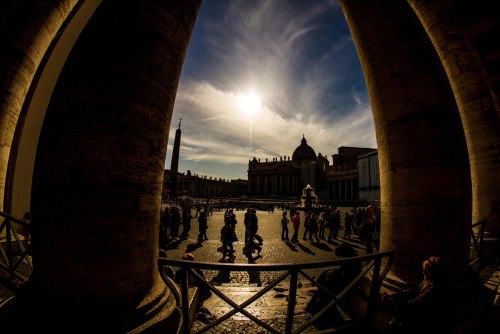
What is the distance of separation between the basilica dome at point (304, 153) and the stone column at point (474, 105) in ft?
244

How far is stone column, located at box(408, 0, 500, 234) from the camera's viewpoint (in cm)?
555

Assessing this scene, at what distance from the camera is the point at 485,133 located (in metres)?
5.68

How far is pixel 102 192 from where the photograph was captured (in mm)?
1670

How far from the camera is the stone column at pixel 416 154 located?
107 inches

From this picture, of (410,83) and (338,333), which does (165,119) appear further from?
(410,83)

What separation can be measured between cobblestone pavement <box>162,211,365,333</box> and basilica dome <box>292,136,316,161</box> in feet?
231

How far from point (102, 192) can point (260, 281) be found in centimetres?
463

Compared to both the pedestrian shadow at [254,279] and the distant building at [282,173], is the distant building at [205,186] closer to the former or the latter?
the distant building at [282,173]

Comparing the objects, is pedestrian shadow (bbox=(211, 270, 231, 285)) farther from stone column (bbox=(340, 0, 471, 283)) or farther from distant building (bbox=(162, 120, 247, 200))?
distant building (bbox=(162, 120, 247, 200))

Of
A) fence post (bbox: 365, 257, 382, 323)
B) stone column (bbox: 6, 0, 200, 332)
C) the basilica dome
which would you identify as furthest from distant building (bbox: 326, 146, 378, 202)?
stone column (bbox: 6, 0, 200, 332)

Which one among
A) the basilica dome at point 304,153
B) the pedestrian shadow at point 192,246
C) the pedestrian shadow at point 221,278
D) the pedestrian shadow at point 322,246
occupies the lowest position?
the pedestrian shadow at point 192,246

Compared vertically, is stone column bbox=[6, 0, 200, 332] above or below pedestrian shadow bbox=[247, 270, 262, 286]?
above

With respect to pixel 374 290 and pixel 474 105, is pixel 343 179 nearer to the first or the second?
pixel 474 105

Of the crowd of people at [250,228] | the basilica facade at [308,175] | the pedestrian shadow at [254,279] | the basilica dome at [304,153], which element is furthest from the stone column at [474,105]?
the basilica dome at [304,153]
